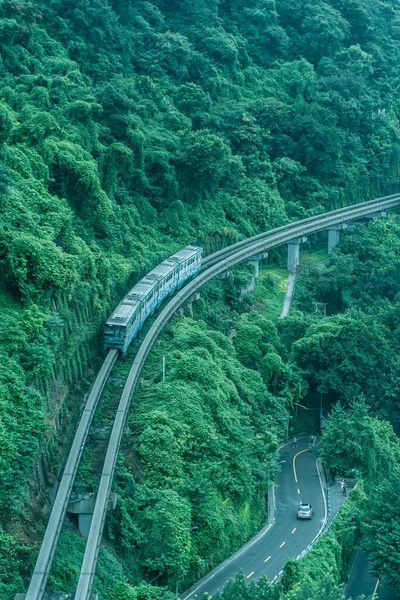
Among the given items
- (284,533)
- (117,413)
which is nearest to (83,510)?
(117,413)

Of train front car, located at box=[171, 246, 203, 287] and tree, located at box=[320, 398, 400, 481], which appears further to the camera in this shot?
Result: train front car, located at box=[171, 246, 203, 287]

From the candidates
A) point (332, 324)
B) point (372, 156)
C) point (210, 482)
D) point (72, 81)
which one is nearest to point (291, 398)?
point (332, 324)

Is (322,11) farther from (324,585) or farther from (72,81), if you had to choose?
(324,585)

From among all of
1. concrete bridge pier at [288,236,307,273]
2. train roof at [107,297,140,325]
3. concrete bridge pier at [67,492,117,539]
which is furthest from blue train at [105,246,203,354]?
concrete bridge pier at [288,236,307,273]

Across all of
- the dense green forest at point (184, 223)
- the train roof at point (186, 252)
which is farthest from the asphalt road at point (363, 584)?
the train roof at point (186, 252)

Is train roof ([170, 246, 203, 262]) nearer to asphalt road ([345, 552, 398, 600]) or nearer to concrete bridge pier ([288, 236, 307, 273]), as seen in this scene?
concrete bridge pier ([288, 236, 307, 273])

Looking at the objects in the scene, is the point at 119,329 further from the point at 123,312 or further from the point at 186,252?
the point at 186,252
